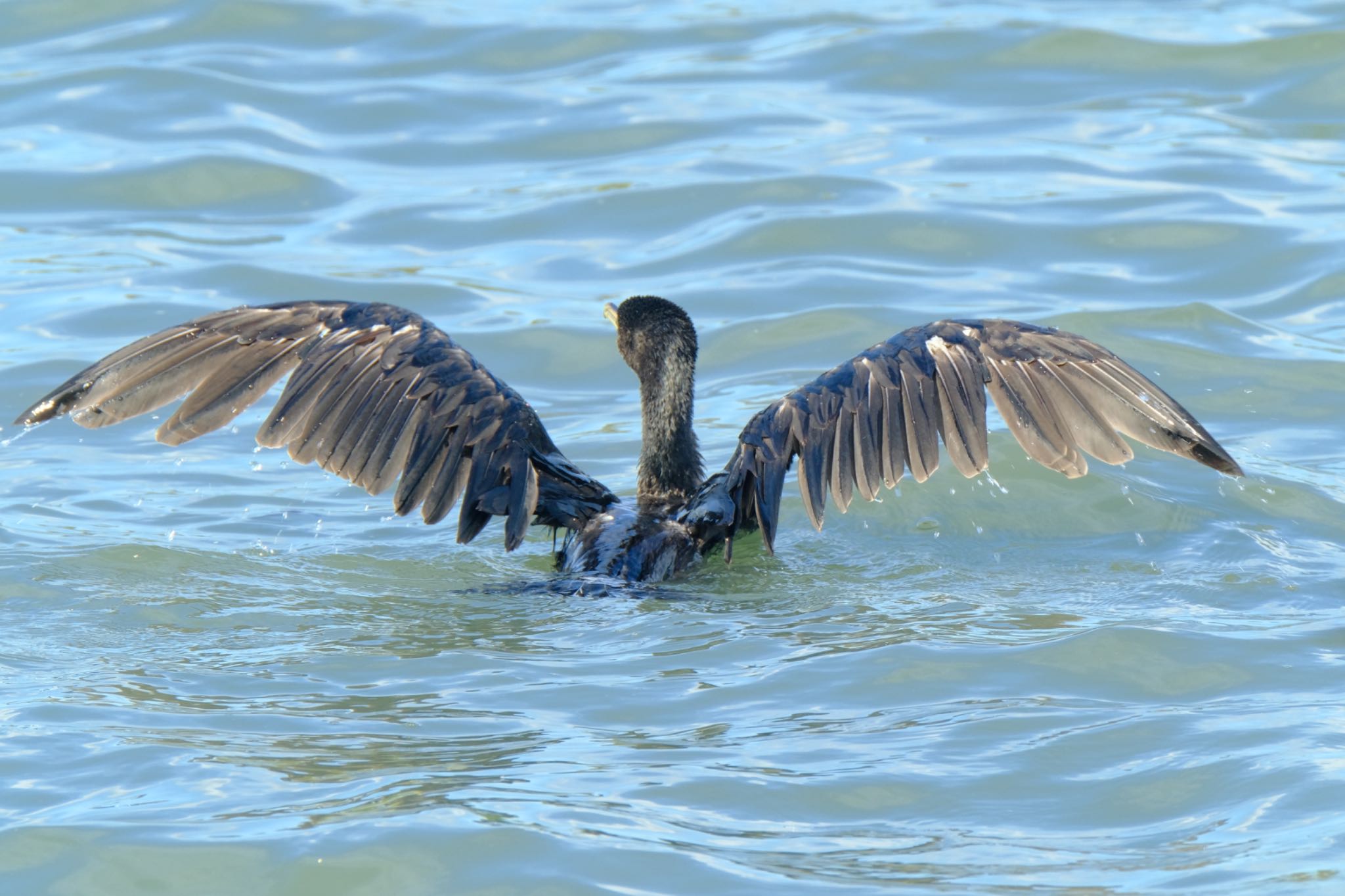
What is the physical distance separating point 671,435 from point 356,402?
4.45 feet

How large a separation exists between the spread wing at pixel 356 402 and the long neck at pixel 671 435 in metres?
0.58

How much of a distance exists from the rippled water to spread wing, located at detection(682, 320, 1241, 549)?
1.42ft

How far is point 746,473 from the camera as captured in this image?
682cm

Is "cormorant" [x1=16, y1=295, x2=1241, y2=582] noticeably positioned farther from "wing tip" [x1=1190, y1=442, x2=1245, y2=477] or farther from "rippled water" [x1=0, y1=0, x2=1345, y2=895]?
"rippled water" [x1=0, y1=0, x2=1345, y2=895]

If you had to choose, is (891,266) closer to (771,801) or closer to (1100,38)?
(1100,38)

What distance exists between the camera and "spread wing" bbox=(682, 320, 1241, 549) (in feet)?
21.5

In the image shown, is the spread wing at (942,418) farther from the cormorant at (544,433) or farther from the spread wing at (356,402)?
the spread wing at (356,402)

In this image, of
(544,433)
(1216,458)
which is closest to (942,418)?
(1216,458)

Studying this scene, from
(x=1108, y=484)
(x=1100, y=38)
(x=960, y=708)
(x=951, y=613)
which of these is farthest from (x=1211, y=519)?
(x=1100, y=38)

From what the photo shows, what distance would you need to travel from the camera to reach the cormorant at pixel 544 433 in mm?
6609

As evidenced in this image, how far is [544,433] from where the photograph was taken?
7.10m

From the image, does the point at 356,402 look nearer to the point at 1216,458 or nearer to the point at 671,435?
the point at 671,435

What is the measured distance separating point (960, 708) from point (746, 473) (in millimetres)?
1608

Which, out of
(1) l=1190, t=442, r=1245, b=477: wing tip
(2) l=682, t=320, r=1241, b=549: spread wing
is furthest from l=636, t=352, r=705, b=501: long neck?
(1) l=1190, t=442, r=1245, b=477: wing tip
